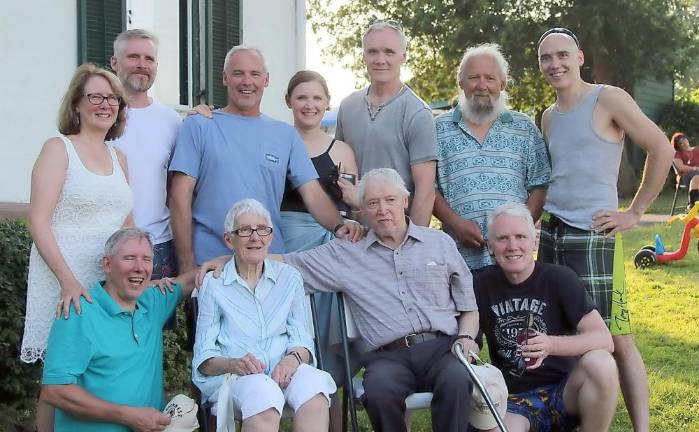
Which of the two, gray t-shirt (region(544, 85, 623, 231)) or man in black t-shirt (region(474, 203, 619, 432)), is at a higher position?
gray t-shirt (region(544, 85, 623, 231))

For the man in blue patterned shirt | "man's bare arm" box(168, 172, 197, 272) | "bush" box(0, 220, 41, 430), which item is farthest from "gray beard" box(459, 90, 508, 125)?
"bush" box(0, 220, 41, 430)

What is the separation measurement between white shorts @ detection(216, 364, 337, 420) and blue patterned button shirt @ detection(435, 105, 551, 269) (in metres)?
1.08

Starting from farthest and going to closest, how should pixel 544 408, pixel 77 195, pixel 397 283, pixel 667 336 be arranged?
1. pixel 667 336
2. pixel 397 283
3. pixel 544 408
4. pixel 77 195

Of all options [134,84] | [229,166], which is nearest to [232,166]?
[229,166]

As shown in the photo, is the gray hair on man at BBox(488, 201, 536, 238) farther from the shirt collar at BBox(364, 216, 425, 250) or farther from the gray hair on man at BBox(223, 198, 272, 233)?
the gray hair on man at BBox(223, 198, 272, 233)

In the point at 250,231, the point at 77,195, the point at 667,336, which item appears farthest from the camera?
the point at 667,336

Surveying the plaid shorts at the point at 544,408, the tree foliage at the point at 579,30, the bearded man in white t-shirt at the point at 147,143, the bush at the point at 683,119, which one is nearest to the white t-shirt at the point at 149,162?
the bearded man in white t-shirt at the point at 147,143

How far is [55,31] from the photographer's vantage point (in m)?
6.05

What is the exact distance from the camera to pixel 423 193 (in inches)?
153

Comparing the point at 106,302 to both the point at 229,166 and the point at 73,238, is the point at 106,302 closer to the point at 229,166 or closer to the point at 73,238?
the point at 73,238

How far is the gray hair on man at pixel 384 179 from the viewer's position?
3.61 m

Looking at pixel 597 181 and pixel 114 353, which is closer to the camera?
pixel 114 353

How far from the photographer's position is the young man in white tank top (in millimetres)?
3834

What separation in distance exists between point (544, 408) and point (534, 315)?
1.26 ft
